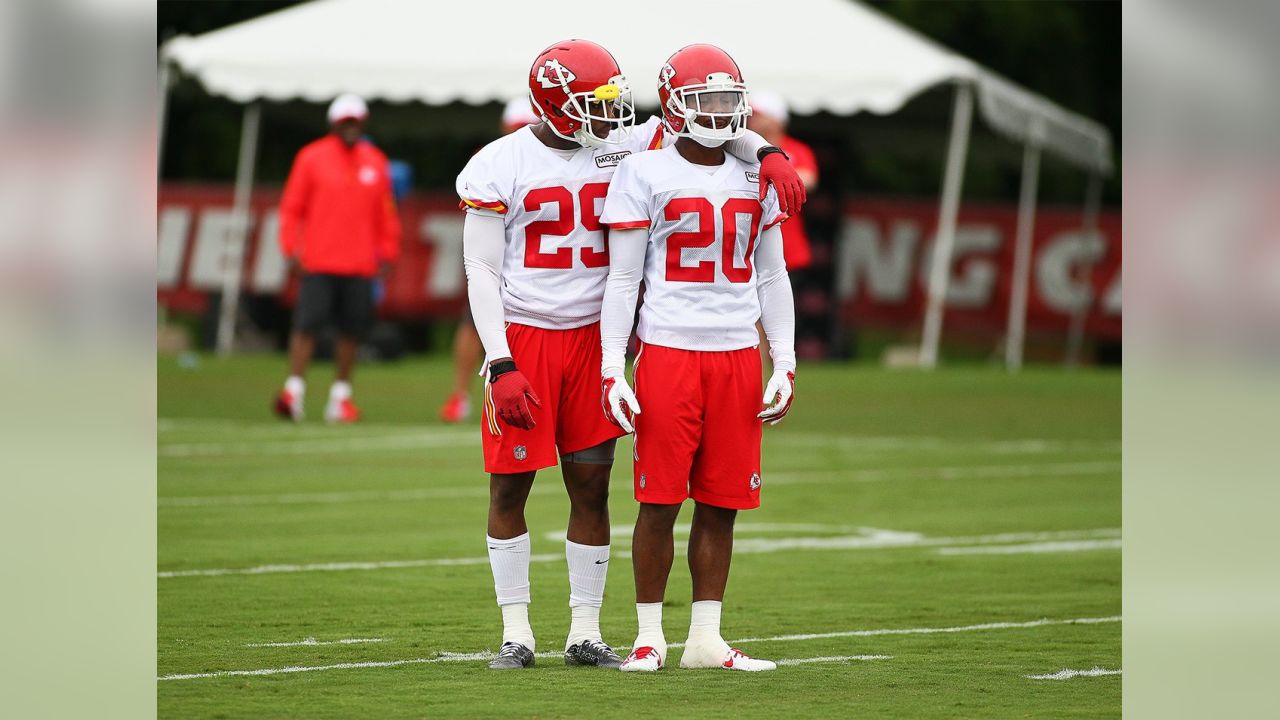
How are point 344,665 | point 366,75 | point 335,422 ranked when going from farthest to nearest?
point 366,75 < point 335,422 < point 344,665

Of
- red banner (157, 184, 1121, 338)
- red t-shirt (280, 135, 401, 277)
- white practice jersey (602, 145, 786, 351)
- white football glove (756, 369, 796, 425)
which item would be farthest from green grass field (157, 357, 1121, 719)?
red banner (157, 184, 1121, 338)

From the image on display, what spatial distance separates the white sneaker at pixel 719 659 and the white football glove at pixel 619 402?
678 millimetres

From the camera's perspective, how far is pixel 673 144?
5.77m

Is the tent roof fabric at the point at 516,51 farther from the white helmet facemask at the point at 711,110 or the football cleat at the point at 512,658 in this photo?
the football cleat at the point at 512,658

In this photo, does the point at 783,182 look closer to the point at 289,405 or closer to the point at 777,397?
the point at 777,397

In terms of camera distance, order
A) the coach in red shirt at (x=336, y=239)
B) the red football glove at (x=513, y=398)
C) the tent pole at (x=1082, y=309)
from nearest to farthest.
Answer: the red football glove at (x=513, y=398) < the coach in red shirt at (x=336, y=239) < the tent pole at (x=1082, y=309)

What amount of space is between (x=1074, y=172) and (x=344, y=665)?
26.7 metres

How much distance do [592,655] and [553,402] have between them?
0.75 meters

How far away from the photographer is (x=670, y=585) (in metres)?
7.51

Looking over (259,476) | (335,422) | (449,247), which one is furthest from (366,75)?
(259,476)

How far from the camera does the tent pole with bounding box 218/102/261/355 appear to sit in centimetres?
2031

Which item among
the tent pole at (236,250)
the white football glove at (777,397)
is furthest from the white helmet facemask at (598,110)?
the tent pole at (236,250)

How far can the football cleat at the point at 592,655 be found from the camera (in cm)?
568
